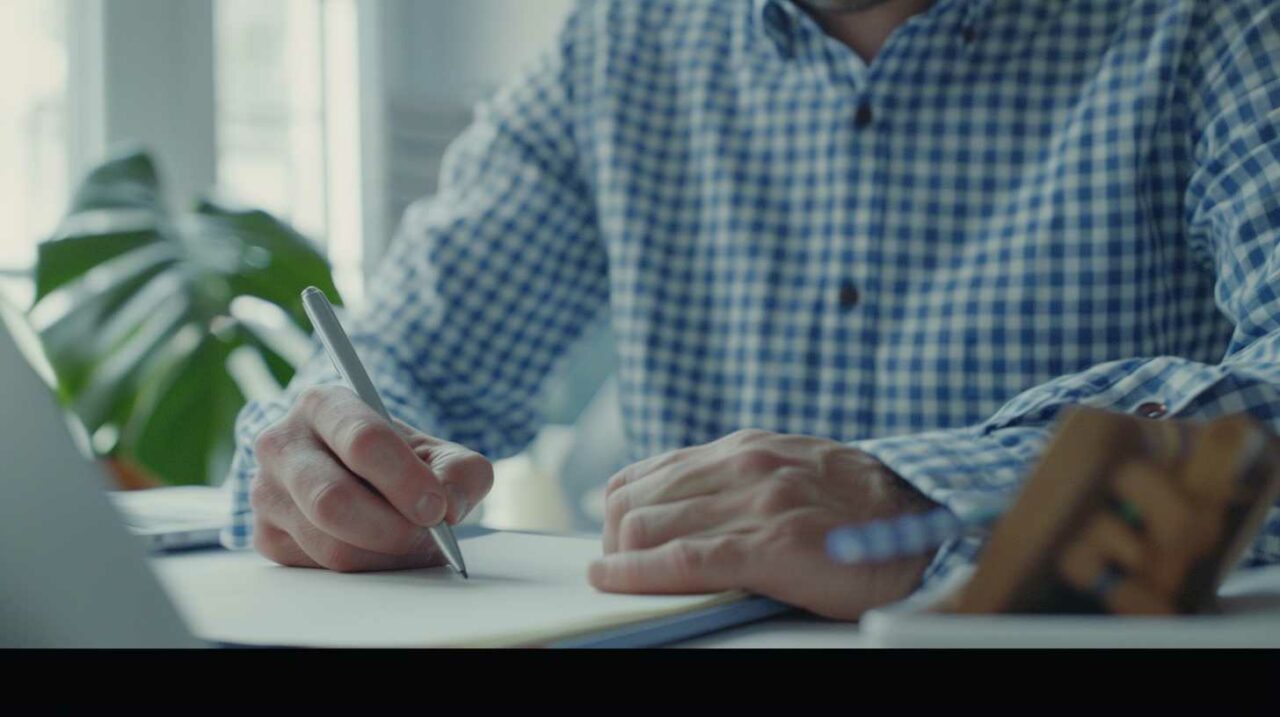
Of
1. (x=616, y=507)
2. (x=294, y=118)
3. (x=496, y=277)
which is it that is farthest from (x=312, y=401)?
(x=294, y=118)

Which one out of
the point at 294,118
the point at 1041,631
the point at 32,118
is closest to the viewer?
the point at 1041,631

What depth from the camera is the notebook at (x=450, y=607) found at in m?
0.25

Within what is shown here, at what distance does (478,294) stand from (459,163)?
0.38 feet

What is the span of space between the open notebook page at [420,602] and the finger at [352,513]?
0.01 m

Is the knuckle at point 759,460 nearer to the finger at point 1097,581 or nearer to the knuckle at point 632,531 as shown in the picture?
the knuckle at point 632,531

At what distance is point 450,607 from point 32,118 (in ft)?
3.38

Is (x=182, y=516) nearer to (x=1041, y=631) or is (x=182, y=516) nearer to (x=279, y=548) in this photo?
(x=279, y=548)

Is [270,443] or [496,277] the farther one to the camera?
[496,277]

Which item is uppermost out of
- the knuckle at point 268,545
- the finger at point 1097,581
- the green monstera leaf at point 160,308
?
the finger at point 1097,581

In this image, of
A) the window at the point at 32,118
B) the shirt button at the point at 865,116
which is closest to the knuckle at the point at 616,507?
the shirt button at the point at 865,116

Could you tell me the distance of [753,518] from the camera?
12.8 inches

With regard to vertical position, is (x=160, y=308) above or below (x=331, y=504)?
below

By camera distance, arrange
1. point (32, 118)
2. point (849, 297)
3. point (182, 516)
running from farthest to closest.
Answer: point (32, 118) → point (849, 297) → point (182, 516)
